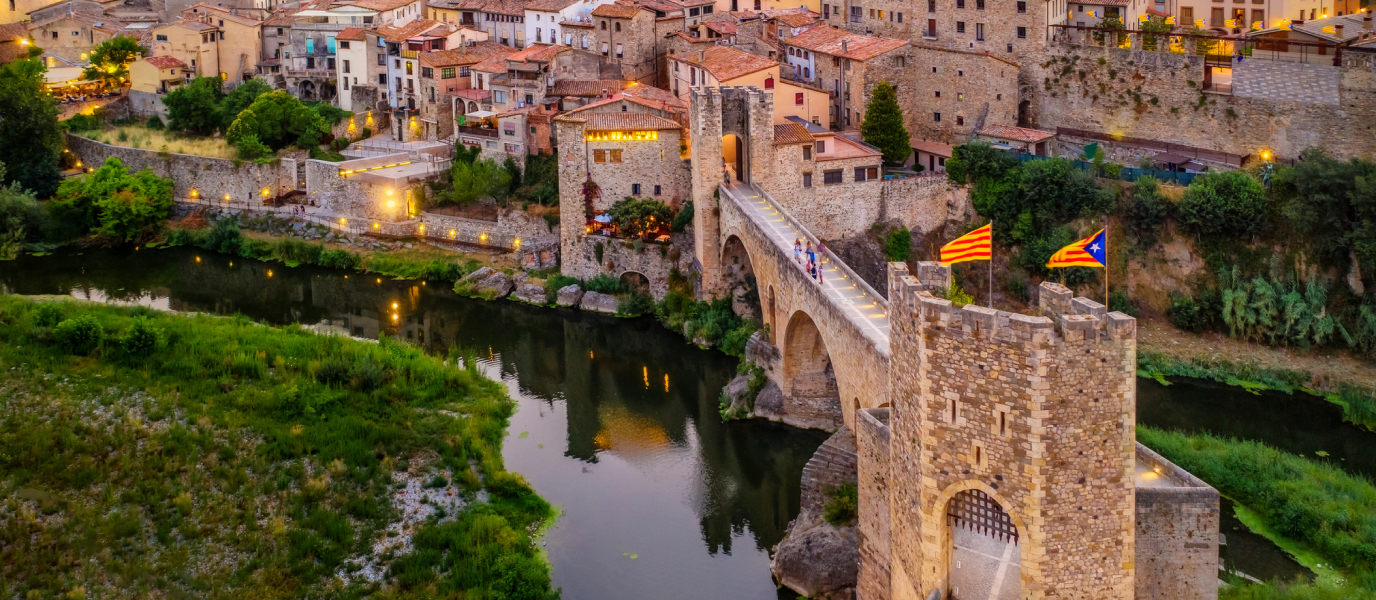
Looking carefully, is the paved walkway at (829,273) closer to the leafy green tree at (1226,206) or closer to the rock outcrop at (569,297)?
the rock outcrop at (569,297)

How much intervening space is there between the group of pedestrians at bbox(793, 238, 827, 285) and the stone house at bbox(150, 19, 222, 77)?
27.8m

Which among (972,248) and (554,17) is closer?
(972,248)

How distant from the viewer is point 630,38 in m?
41.4

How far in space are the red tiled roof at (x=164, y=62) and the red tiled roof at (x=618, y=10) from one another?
14763mm

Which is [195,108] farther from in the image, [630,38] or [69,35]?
[630,38]

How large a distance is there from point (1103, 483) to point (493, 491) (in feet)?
36.4

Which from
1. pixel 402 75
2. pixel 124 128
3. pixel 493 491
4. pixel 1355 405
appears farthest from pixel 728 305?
pixel 124 128

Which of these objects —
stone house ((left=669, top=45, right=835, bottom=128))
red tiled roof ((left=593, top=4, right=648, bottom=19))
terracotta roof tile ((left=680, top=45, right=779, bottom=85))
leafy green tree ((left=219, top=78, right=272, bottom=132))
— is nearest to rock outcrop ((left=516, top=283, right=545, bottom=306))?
stone house ((left=669, top=45, right=835, bottom=128))

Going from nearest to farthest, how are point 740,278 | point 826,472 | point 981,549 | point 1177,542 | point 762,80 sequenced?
point 981,549 < point 1177,542 < point 826,472 < point 740,278 < point 762,80

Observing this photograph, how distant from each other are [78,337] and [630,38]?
17381 mm

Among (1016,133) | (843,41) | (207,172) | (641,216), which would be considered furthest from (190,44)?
(1016,133)

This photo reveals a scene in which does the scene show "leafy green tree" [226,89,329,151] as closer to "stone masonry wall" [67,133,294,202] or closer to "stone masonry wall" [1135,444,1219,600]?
"stone masonry wall" [67,133,294,202]

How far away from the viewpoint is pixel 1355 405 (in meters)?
27.0

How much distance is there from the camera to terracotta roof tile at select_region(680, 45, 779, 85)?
120ft
